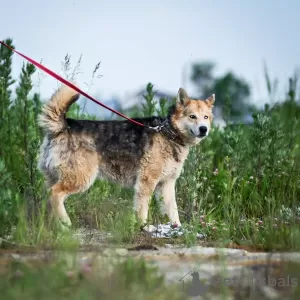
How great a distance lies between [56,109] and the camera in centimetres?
689

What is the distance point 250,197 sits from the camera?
23.8 ft

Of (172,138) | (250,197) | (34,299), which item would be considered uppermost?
→ (172,138)

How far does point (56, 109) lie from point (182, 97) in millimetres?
1508

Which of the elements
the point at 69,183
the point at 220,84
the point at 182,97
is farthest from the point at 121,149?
the point at 220,84

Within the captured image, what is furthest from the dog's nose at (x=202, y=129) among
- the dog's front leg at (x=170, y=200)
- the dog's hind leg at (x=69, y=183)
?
the dog's hind leg at (x=69, y=183)

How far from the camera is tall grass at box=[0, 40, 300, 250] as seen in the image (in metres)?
6.09

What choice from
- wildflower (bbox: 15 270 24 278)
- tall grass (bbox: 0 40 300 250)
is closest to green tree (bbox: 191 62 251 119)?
tall grass (bbox: 0 40 300 250)

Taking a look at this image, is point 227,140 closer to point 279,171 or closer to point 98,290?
point 279,171

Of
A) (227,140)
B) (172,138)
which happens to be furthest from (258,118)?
(172,138)

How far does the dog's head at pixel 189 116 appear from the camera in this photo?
7446 mm

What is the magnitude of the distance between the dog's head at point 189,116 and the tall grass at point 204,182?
8.1 inches

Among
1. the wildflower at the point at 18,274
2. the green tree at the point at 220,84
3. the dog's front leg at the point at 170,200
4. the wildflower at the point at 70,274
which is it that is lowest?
the wildflower at the point at 18,274

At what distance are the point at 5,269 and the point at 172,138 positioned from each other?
381 cm

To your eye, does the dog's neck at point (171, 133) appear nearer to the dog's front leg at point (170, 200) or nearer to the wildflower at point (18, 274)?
the dog's front leg at point (170, 200)
